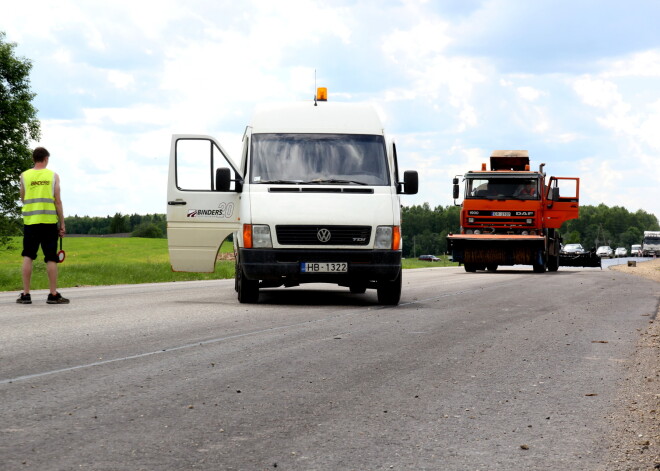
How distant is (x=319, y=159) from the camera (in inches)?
487

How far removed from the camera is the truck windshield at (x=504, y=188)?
28.1 m

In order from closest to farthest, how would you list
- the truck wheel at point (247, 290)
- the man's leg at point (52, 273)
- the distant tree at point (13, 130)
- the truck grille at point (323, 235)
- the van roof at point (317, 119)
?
the man's leg at point (52, 273), the truck grille at point (323, 235), the truck wheel at point (247, 290), the van roof at point (317, 119), the distant tree at point (13, 130)

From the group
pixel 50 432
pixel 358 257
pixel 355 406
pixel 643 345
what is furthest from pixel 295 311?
pixel 50 432

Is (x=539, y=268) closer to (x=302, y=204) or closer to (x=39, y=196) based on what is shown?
(x=302, y=204)

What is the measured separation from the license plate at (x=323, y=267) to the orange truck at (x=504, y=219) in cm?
1672

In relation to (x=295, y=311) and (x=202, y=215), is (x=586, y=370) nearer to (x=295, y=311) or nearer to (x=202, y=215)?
(x=295, y=311)

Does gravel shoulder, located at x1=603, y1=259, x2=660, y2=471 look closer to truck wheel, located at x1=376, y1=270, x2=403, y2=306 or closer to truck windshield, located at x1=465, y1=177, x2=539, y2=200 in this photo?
truck wheel, located at x1=376, y1=270, x2=403, y2=306

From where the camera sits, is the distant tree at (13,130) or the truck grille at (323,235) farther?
the distant tree at (13,130)

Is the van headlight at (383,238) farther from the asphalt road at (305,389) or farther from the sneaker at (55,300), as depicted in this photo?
the sneaker at (55,300)

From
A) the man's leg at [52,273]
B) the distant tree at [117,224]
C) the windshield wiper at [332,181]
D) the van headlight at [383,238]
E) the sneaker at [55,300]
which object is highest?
the distant tree at [117,224]

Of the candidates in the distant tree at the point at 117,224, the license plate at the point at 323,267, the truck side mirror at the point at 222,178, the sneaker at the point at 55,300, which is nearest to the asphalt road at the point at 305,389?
the license plate at the point at 323,267

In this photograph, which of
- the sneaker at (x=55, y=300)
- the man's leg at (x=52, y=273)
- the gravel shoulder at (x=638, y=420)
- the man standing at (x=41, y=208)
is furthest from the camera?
the sneaker at (x=55, y=300)

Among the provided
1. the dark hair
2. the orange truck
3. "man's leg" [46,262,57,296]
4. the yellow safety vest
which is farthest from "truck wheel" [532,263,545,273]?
the dark hair

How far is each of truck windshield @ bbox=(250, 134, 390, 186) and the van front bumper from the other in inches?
41.6
